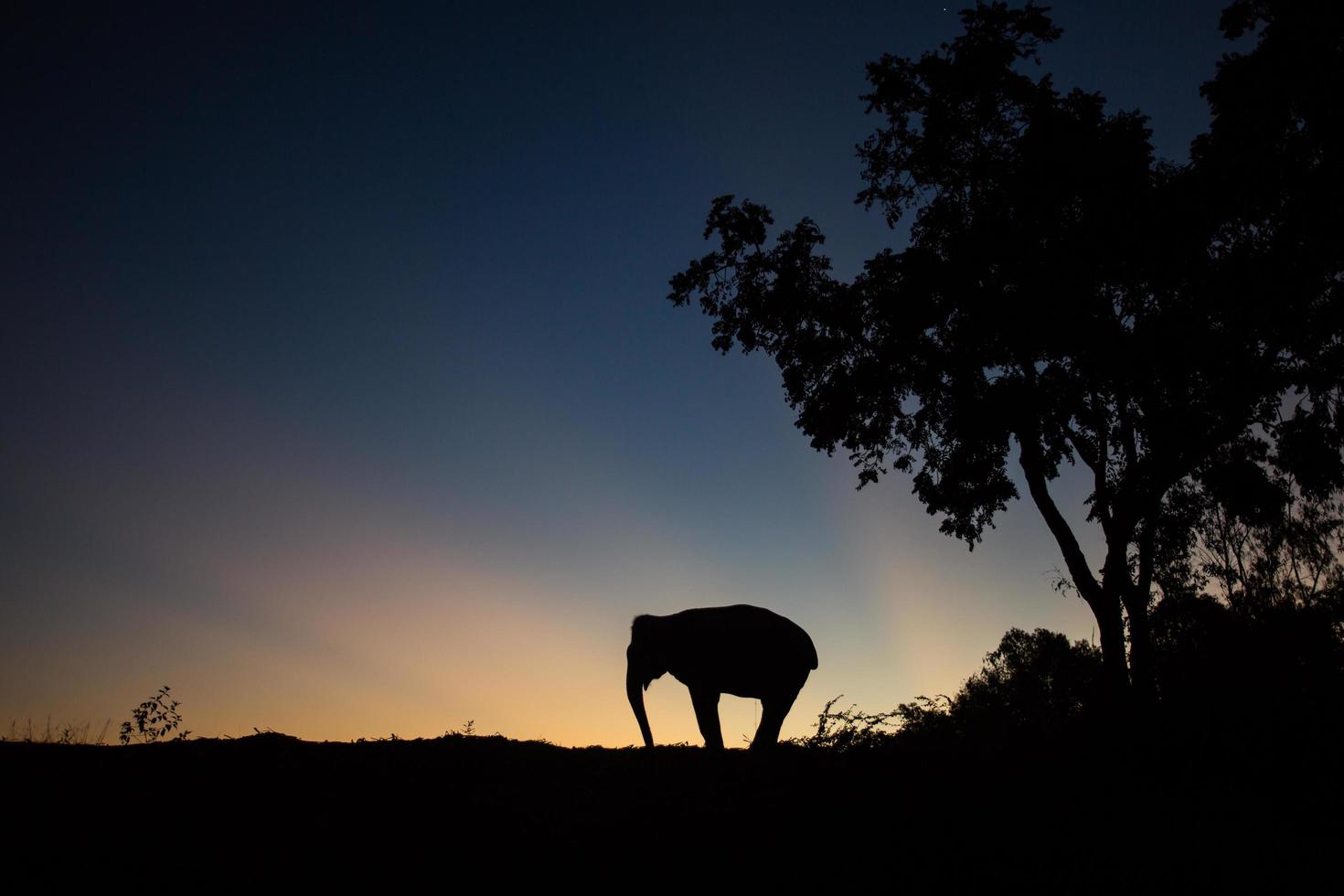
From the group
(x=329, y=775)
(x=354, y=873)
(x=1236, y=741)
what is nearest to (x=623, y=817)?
(x=354, y=873)

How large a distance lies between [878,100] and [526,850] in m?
18.0

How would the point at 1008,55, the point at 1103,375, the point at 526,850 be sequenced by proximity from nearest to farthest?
1. the point at 526,850
2. the point at 1103,375
3. the point at 1008,55

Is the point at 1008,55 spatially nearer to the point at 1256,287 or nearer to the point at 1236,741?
the point at 1256,287

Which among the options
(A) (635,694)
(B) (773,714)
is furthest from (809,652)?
(A) (635,694)

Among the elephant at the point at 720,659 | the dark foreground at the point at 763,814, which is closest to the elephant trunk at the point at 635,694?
the elephant at the point at 720,659

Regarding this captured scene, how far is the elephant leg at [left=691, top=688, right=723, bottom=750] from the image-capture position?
17.8 metres

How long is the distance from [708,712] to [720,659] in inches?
53.2

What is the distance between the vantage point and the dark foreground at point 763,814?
5.66 meters

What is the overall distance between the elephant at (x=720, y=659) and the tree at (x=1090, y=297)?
488 cm

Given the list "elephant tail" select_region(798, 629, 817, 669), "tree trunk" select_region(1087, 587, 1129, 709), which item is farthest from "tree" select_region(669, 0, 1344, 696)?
"elephant tail" select_region(798, 629, 817, 669)

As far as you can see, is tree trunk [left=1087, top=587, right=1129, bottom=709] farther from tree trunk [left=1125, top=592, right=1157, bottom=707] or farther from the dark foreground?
the dark foreground

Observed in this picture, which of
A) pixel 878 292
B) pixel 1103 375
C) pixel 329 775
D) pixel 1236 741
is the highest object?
pixel 878 292

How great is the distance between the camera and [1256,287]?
14.2 meters

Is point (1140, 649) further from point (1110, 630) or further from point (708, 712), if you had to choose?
point (708, 712)
